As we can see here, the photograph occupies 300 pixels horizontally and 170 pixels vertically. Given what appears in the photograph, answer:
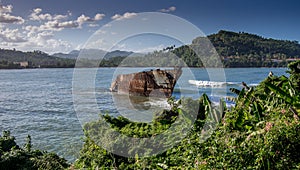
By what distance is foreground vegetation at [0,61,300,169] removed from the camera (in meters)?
2.07

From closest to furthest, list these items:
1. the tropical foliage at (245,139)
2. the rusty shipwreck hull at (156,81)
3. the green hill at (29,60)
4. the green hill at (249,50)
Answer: the tropical foliage at (245,139) < the rusty shipwreck hull at (156,81) < the green hill at (249,50) < the green hill at (29,60)

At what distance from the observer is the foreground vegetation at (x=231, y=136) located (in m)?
2.07

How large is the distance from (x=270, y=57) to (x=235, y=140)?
44.8 metres

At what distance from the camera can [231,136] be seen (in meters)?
2.36

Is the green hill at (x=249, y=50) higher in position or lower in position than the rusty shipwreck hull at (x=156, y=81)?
higher

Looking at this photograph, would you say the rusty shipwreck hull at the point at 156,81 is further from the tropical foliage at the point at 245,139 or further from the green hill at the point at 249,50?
the green hill at the point at 249,50

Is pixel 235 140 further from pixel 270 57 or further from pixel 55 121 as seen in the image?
pixel 270 57

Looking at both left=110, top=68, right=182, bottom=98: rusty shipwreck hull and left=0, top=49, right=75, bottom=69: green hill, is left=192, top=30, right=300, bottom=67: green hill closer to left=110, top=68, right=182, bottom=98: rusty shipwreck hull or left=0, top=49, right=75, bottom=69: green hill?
left=110, top=68, right=182, bottom=98: rusty shipwreck hull

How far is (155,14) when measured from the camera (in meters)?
4.00

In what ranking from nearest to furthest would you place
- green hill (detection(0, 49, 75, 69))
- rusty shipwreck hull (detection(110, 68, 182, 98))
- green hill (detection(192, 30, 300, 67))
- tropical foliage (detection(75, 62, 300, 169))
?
tropical foliage (detection(75, 62, 300, 169))
rusty shipwreck hull (detection(110, 68, 182, 98))
green hill (detection(192, 30, 300, 67))
green hill (detection(0, 49, 75, 69))

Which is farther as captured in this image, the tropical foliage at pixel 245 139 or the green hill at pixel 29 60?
the green hill at pixel 29 60

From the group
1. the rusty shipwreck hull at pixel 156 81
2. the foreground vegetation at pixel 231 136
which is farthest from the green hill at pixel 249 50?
the foreground vegetation at pixel 231 136

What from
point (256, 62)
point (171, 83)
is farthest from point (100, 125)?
point (256, 62)

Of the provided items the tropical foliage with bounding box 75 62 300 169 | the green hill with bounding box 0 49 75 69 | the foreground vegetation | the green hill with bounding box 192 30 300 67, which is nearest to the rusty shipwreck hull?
the foreground vegetation
